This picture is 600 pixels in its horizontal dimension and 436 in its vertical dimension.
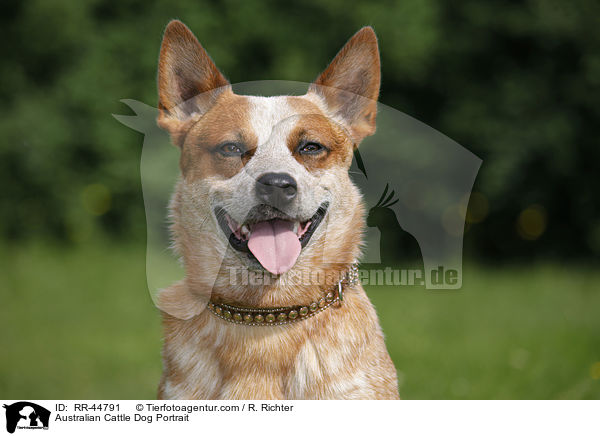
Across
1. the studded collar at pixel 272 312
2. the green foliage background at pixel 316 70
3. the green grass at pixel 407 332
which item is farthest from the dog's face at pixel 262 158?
the green foliage background at pixel 316 70

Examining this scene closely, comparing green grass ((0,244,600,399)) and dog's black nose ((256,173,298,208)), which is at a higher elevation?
green grass ((0,244,600,399))

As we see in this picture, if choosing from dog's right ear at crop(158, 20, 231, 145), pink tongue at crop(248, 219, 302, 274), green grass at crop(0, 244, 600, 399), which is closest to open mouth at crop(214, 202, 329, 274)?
pink tongue at crop(248, 219, 302, 274)

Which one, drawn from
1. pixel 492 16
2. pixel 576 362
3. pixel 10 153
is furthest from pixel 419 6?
pixel 10 153

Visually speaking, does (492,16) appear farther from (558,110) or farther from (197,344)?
(197,344)

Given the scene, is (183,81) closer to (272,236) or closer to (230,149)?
(230,149)

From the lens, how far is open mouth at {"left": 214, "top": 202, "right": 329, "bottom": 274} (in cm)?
157

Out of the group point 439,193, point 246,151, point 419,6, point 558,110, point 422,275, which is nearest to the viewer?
point 246,151

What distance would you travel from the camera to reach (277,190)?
1.55 meters

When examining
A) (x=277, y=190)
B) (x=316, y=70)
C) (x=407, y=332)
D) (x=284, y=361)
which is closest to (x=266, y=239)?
(x=277, y=190)

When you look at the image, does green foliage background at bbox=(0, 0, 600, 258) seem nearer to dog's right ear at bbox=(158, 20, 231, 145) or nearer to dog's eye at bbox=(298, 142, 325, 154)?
dog's right ear at bbox=(158, 20, 231, 145)

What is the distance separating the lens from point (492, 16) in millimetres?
5703
